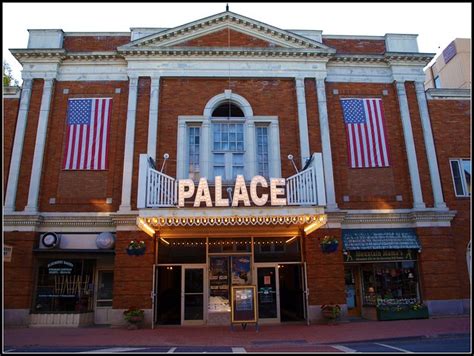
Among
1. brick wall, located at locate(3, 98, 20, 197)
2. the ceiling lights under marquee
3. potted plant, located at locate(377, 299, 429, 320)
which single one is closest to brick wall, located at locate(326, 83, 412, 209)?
the ceiling lights under marquee

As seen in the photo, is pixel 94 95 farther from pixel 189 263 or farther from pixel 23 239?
pixel 189 263

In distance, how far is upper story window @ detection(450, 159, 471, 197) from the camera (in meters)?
18.2

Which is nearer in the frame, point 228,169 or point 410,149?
point 228,169

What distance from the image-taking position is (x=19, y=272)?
1619 cm

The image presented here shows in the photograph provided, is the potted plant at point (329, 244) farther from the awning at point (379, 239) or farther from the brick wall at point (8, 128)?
the brick wall at point (8, 128)

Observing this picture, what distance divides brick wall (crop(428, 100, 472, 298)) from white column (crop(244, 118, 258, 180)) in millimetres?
8211

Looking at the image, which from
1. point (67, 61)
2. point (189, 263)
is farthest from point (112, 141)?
point (189, 263)

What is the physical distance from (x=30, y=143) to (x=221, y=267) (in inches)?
383

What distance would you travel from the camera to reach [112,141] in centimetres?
1814

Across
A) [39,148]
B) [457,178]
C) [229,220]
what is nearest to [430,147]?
[457,178]

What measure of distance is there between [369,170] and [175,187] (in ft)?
28.9

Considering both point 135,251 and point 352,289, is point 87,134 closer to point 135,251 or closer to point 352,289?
A: point 135,251

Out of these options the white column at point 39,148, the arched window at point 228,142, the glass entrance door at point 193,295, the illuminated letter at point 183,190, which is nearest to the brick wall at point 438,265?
the arched window at point 228,142

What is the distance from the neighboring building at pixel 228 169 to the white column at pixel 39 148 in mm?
61
